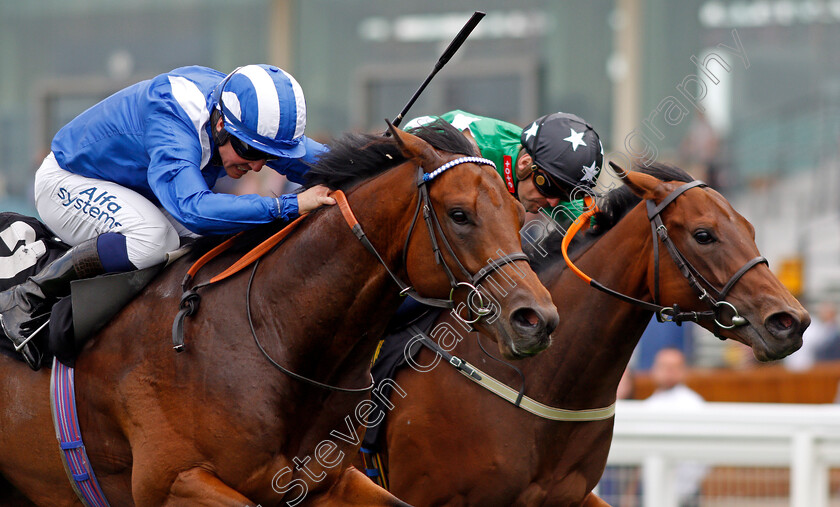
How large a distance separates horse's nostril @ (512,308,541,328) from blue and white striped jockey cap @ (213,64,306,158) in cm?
106

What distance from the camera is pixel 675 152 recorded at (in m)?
11.4

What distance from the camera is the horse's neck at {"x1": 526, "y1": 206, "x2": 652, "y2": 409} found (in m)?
3.96

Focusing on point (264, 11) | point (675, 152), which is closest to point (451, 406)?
point (675, 152)

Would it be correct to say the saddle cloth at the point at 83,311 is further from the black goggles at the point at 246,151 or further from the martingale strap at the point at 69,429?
the black goggles at the point at 246,151

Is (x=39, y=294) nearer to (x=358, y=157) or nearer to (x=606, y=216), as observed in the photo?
(x=358, y=157)

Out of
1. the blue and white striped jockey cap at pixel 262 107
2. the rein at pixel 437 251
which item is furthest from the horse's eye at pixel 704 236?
the blue and white striped jockey cap at pixel 262 107

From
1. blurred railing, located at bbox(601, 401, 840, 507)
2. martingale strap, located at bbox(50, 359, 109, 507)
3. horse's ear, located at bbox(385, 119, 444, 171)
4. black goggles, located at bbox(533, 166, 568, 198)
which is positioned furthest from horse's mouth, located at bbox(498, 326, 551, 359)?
blurred railing, located at bbox(601, 401, 840, 507)

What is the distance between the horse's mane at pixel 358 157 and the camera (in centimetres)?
337

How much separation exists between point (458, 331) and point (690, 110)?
27.4 feet

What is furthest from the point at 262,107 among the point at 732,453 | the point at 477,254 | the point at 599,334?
the point at 732,453

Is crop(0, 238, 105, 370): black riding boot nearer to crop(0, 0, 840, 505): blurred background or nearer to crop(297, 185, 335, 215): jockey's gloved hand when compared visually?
crop(297, 185, 335, 215): jockey's gloved hand

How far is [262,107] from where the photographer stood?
3.53 meters

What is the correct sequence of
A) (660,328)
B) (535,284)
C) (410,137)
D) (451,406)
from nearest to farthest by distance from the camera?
(535,284) → (410,137) → (451,406) → (660,328)

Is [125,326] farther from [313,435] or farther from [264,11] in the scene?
[264,11]
